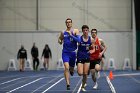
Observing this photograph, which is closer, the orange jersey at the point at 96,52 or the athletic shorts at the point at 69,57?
the athletic shorts at the point at 69,57

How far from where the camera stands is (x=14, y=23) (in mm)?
33906

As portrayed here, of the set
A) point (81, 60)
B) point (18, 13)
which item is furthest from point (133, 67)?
point (81, 60)

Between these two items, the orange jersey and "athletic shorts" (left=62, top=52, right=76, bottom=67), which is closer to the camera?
"athletic shorts" (left=62, top=52, right=76, bottom=67)

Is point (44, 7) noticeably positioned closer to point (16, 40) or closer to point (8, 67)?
point (16, 40)

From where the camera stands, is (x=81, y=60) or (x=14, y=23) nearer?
(x=81, y=60)

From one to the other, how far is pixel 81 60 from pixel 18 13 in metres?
21.4

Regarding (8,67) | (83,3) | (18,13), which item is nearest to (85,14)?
(83,3)

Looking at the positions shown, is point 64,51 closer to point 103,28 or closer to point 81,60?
point 81,60

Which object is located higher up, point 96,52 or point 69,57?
point 96,52

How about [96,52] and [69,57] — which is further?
[96,52]

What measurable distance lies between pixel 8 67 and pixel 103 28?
26.7 ft

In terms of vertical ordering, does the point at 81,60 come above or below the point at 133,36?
below

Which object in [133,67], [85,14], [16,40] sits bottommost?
[133,67]

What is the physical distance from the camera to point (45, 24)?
33.9 metres
